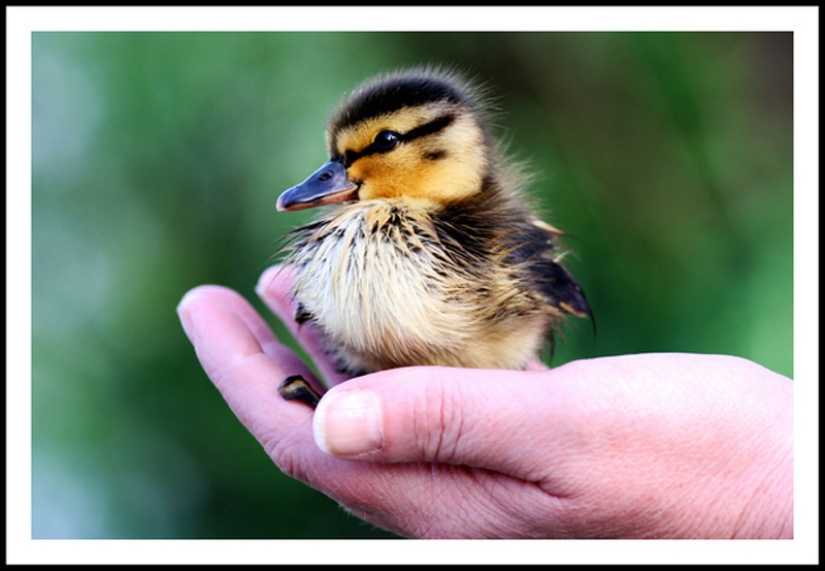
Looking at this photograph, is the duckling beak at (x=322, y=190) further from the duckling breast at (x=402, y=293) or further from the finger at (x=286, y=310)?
the finger at (x=286, y=310)

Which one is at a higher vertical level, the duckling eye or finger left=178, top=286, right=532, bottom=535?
the duckling eye

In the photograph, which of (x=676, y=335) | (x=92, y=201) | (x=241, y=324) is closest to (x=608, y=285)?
(x=676, y=335)

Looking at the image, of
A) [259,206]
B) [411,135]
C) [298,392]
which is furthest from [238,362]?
[259,206]

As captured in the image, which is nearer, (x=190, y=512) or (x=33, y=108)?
(x=33, y=108)

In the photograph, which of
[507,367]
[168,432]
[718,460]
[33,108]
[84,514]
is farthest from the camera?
[168,432]

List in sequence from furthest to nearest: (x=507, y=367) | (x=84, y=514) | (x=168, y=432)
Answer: (x=168, y=432)
(x=84, y=514)
(x=507, y=367)

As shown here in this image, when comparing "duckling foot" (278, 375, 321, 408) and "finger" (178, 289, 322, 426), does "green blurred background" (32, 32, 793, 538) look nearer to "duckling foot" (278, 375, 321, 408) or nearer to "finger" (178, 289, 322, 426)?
"finger" (178, 289, 322, 426)

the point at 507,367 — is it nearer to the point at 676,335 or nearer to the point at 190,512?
the point at 676,335

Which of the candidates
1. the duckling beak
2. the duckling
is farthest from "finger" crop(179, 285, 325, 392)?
the duckling beak
